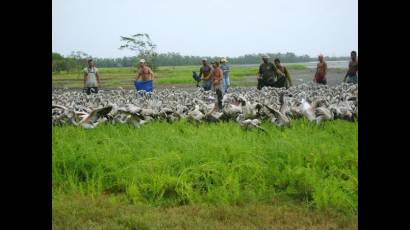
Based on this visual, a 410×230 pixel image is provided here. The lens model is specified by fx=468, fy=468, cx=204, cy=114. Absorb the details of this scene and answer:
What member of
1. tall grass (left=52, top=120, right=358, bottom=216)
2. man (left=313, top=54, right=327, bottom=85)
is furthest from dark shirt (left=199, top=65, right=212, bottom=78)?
man (left=313, top=54, right=327, bottom=85)

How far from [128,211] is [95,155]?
27.7 inches

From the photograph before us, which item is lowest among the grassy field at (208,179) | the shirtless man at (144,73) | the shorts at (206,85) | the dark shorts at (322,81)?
the grassy field at (208,179)

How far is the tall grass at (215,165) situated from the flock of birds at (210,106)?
194 mm

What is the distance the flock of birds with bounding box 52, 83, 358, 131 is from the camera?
141 inches

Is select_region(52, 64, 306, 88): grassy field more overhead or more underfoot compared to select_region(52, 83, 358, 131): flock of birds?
more overhead

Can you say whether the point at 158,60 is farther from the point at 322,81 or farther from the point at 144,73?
the point at 322,81

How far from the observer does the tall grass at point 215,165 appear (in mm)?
2479

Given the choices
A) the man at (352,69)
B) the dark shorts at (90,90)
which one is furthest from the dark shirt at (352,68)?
the dark shorts at (90,90)

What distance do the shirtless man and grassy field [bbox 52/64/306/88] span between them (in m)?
0.09

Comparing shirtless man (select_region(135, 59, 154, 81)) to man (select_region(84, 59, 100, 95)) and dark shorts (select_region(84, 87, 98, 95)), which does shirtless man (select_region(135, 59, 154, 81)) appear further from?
dark shorts (select_region(84, 87, 98, 95))

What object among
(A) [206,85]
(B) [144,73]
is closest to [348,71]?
(A) [206,85]

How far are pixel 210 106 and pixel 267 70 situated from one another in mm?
593

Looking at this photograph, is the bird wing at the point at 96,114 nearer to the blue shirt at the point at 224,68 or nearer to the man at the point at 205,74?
the man at the point at 205,74
